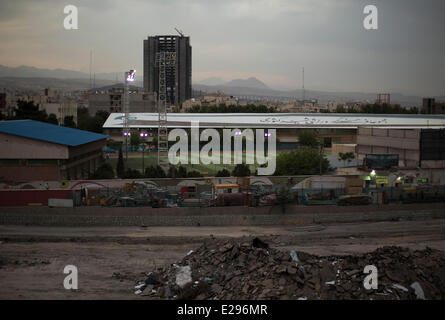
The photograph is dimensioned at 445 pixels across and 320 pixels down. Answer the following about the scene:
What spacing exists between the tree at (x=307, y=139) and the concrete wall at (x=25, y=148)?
23.7 meters

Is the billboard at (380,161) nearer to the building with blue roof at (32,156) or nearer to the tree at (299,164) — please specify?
the tree at (299,164)

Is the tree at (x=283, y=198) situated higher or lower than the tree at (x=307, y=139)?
lower

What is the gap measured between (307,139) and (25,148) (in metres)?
25.0

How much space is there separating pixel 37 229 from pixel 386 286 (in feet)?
44.2

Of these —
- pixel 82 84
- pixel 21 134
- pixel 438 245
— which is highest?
pixel 82 84

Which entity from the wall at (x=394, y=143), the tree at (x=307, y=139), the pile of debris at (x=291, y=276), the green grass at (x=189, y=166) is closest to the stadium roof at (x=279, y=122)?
the tree at (x=307, y=139)

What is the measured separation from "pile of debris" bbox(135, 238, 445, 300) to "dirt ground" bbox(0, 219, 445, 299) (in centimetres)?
131

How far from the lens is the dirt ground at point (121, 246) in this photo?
1273cm

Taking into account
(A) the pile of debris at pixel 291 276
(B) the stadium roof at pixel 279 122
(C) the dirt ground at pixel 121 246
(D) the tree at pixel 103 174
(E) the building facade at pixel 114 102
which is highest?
(E) the building facade at pixel 114 102

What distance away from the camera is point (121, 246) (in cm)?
1716
